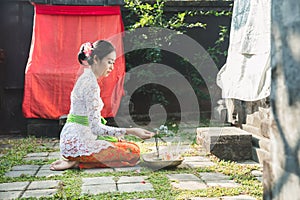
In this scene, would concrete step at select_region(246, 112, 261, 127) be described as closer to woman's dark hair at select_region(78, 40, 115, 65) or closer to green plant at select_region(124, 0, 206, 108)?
woman's dark hair at select_region(78, 40, 115, 65)

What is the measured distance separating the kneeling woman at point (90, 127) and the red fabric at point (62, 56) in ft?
6.32

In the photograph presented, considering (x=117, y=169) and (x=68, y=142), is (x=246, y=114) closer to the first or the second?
(x=117, y=169)

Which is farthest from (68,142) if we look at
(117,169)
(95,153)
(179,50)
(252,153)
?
(179,50)

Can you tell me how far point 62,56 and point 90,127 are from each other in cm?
246

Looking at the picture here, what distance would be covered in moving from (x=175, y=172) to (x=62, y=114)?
8.68 feet

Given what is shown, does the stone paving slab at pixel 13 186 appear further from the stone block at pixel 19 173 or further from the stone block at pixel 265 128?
the stone block at pixel 265 128

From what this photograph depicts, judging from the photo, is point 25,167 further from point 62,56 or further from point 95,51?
point 62,56

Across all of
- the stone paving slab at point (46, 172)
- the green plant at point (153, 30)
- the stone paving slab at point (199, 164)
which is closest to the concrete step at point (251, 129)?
the stone paving slab at point (199, 164)

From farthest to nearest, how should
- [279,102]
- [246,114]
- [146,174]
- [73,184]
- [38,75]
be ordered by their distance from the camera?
1. [38,75]
2. [246,114]
3. [146,174]
4. [73,184]
5. [279,102]

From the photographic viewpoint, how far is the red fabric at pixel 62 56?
19.1 ft

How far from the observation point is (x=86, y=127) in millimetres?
3957

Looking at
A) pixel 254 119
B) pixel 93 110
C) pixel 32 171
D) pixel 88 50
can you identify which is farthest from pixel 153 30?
pixel 32 171

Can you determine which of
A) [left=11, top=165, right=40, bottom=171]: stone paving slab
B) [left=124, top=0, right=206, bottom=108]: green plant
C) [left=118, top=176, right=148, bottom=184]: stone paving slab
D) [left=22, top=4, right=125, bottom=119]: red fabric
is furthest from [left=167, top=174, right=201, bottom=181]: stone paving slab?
[left=124, top=0, right=206, bottom=108]: green plant

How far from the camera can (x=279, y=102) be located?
3.97 ft
